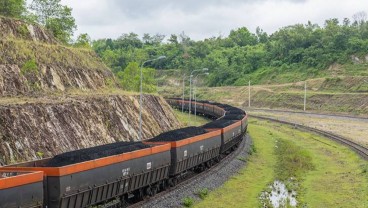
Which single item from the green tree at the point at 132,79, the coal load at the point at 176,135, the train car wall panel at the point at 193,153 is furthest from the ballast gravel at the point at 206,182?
the green tree at the point at 132,79

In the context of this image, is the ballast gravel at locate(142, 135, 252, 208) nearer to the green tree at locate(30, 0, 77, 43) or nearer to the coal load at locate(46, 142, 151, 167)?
the coal load at locate(46, 142, 151, 167)

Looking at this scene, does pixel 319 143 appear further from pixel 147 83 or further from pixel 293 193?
pixel 147 83

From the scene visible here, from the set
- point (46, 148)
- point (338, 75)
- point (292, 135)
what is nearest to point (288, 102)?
point (338, 75)

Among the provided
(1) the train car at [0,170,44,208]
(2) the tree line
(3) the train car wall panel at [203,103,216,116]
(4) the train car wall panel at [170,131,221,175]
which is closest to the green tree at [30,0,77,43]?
(2) the tree line

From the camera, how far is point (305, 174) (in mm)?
42094

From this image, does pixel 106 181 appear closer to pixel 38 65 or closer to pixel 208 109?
pixel 38 65

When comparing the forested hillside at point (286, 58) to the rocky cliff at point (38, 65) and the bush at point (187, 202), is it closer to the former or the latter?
the rocky cliff at point (38, 65)

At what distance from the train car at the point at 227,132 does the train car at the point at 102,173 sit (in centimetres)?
1340

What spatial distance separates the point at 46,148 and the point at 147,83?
6637 centimetres

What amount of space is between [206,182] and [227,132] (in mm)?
11026

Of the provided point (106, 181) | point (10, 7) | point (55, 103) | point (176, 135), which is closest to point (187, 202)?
point (106, 181)

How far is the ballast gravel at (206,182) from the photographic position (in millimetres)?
28219

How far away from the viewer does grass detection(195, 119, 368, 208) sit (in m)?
31.3

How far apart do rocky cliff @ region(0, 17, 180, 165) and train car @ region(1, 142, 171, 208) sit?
360 inches
